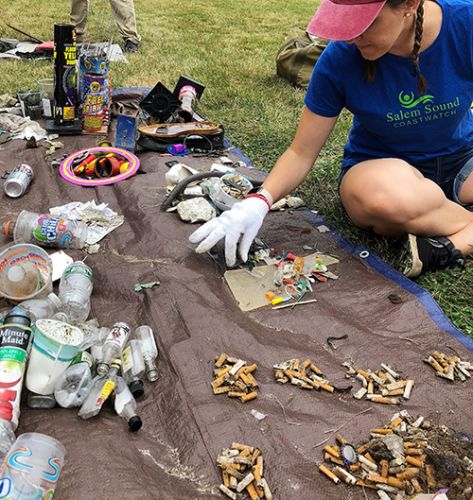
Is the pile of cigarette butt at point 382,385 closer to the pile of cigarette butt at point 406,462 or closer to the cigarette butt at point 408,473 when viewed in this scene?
the pile of cigarette butt at point 406,462

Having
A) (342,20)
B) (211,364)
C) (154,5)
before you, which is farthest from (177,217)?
(154,5)

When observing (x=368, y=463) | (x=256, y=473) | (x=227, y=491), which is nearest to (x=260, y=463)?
(x=256, y=473)

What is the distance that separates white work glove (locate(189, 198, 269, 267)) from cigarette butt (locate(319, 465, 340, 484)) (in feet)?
3.91

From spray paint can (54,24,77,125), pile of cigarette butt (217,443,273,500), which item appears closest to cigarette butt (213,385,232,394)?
pile of cigarette butt (217,443,273,500)

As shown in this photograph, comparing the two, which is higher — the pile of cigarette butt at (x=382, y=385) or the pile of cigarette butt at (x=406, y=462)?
the pile of cigarette butt at (x=406, y=462)

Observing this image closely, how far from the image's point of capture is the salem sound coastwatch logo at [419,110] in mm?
2582

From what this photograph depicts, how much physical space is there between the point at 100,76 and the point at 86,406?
2908 millimetres

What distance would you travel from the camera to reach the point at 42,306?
7.32 ft

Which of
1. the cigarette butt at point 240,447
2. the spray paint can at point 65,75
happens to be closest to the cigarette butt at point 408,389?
the cigarette butt at point 240,447

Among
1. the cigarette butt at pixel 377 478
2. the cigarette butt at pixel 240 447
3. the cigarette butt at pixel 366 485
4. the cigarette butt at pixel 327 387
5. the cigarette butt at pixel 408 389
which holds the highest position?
the cigarette butt at pixel 377 478

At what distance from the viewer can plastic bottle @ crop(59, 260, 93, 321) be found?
232 cm

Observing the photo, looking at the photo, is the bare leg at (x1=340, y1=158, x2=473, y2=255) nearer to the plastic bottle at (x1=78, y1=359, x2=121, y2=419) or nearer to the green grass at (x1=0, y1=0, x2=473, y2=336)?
the green grass at (x1=0, y1=0, x2=473, y2=336)

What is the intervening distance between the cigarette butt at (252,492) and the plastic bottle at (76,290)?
106 centimetres

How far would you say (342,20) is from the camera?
2078 mm
